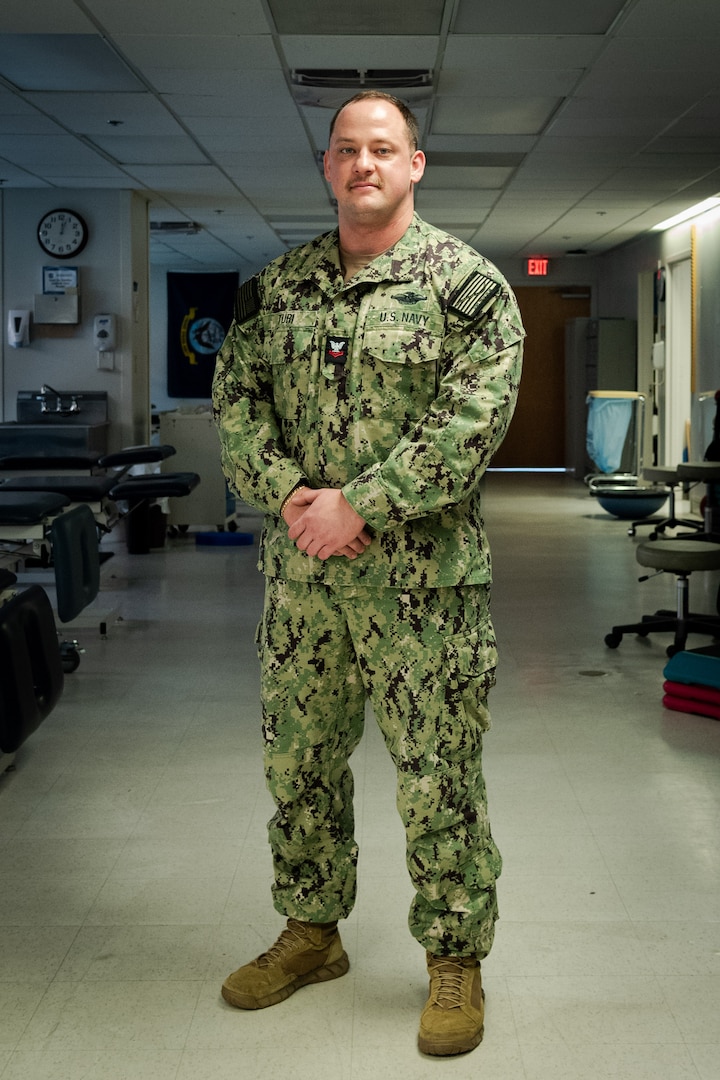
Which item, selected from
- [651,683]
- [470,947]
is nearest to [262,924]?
[470,947]

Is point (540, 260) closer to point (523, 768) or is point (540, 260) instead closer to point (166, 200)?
point (166, 200)

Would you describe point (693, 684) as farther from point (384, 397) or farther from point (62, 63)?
point (62, 63)

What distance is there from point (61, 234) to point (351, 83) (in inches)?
157

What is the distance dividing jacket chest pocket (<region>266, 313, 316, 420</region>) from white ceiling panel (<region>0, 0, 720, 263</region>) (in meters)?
3.27

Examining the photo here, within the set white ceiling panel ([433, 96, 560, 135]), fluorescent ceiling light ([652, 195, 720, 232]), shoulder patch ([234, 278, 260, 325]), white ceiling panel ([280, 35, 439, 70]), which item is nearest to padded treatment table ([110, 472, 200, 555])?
white ceiling panel ([280, 35, 439, 70])

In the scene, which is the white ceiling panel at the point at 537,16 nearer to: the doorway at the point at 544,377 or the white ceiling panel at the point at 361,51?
the white ceiling panel at the point at 361,51

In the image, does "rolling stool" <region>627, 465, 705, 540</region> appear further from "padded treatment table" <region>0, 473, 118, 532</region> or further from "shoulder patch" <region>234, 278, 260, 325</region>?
"shoulder patch" <region>234, 278, 260, 325</region>

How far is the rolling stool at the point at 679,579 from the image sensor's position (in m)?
5.04

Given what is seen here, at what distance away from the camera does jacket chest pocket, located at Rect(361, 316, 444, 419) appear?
6.56ft

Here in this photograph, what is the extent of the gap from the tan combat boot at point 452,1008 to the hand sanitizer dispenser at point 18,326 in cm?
808

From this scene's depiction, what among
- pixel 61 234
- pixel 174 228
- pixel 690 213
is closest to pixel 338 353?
pixel 61 234

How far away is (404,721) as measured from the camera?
207cm

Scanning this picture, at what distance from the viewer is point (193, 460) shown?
9.53 meters

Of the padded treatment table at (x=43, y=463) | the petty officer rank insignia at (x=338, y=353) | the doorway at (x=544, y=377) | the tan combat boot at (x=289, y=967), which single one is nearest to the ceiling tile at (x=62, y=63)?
the padded treatment table at (x=43, y=463)
